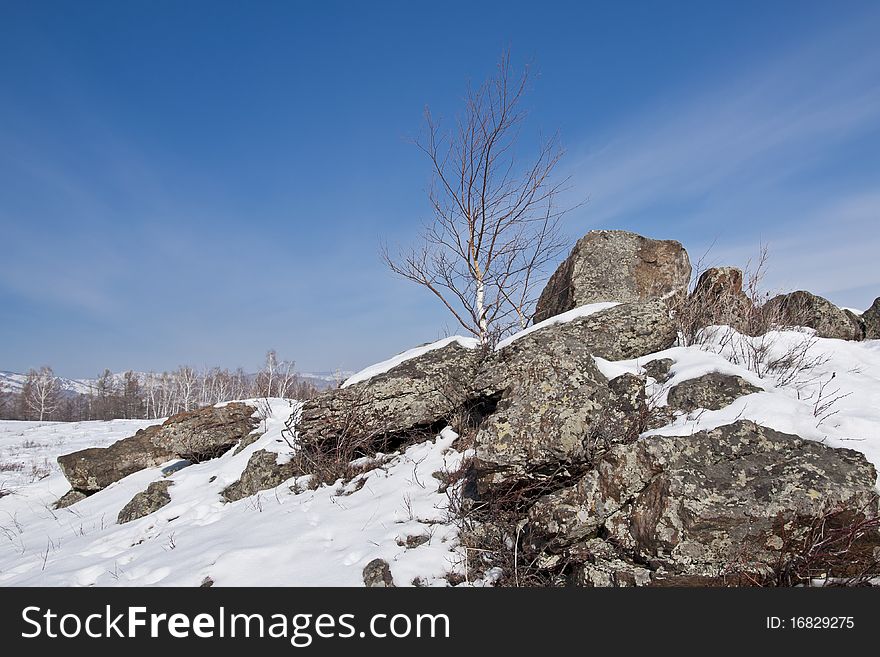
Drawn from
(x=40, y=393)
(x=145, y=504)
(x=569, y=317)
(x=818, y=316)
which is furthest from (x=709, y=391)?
(x=40, y=393)

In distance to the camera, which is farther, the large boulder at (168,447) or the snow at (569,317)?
the large boulder at (168,447)

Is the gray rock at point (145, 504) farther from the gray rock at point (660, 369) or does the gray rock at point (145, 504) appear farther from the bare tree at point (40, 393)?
the bare tree at point (40, 393)

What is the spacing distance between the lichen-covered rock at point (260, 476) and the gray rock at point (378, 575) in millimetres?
3012

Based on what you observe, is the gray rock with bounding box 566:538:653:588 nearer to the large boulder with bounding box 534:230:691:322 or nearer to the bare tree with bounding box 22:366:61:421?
the large boulder with bounding box 534:230:691:322

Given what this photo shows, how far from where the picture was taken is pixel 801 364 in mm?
5477

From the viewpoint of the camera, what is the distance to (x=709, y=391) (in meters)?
4.76

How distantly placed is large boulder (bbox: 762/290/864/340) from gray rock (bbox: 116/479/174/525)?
35.0 ft

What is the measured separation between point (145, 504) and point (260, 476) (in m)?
2.14

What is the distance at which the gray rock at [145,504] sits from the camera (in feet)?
23.0

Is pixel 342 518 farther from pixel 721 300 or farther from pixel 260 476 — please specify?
pixel 721 300

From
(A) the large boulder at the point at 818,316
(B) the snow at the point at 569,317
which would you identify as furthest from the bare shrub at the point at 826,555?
(A) the large boulder at the point at 818,316

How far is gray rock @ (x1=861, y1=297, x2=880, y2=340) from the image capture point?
7.71 metres
